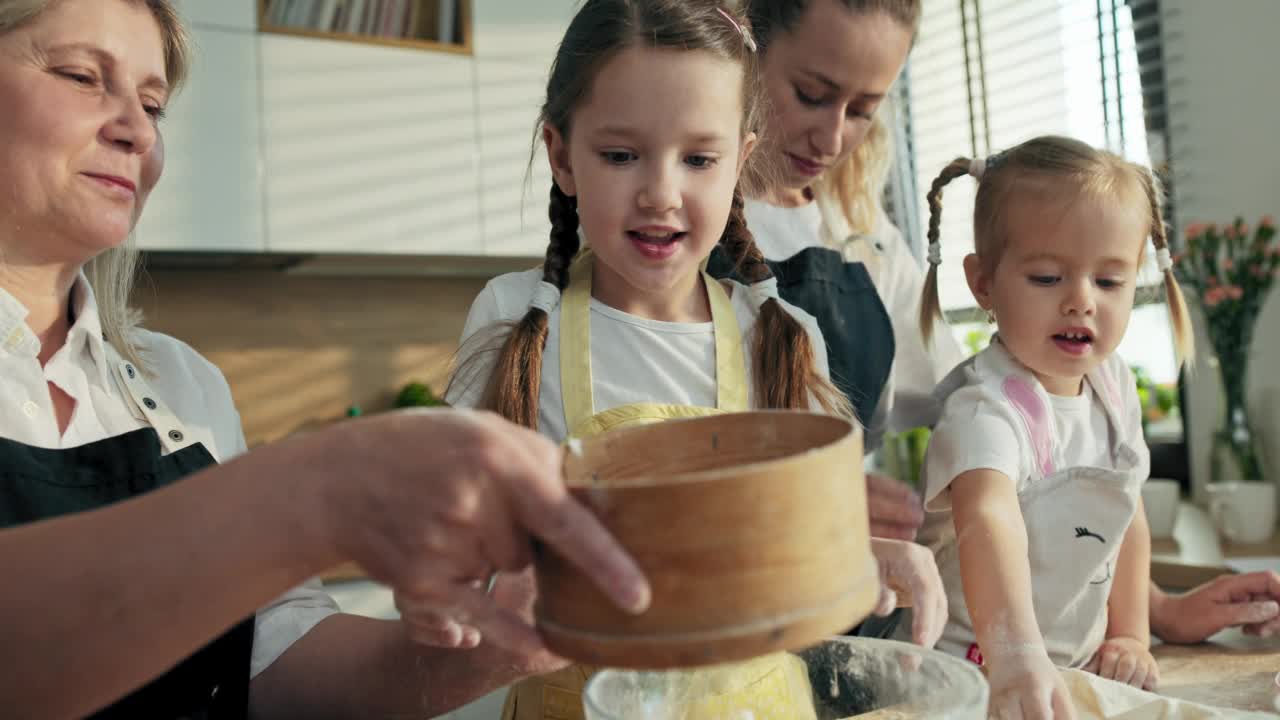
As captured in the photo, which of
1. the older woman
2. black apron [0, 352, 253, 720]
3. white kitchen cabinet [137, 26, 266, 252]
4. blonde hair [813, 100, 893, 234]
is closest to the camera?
the older woman

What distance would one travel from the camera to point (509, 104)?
271 cm

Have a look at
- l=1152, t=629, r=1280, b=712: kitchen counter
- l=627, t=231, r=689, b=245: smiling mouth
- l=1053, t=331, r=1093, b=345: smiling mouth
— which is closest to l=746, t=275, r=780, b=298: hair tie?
l=627, t=231, r=689, b=245: smiling mouth

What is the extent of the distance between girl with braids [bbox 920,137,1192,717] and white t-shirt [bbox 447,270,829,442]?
0.19 meters

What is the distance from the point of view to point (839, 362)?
1.22 metres

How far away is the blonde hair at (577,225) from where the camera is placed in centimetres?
97

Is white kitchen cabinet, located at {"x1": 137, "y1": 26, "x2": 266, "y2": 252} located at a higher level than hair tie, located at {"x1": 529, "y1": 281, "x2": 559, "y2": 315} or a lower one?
higher

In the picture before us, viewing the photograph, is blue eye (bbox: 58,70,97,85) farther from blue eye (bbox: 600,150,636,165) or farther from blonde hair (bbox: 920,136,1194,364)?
blonde hair (bbox: 920,136,1194,364)

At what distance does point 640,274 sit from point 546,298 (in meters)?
0.12

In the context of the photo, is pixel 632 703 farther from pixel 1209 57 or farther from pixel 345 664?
pixel 1209 57

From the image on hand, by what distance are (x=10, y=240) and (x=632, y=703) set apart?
2.11 feet

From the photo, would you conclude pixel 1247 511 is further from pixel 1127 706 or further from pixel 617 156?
pixel 617 156

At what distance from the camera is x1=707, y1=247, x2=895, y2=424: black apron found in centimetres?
123

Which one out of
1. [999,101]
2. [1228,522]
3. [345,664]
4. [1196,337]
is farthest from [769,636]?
[999,101]

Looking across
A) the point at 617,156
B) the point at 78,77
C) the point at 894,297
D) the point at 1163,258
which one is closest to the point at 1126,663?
the point at 1163,258
